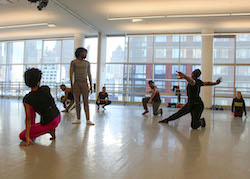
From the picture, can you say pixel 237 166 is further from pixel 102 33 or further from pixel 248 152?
pixel 102 33

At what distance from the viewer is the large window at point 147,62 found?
34.3 feet

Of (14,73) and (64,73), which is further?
(14,73)

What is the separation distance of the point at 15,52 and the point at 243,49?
529 inches

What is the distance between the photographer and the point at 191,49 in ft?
34.2

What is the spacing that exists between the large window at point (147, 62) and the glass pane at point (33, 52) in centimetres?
459

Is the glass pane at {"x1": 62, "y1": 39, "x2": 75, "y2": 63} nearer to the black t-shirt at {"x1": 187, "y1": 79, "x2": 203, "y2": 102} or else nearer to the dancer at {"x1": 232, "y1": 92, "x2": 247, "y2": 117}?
the dancer at {"x1": 232, "y1": 92, "x2": 247, "y2": 117}

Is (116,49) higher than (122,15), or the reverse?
(122,15)

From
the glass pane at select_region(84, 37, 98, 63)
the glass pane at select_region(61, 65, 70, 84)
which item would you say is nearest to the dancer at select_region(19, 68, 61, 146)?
the glass pane at select_region(84, 37, 98, 63)

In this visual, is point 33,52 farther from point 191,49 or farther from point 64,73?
point 191,49

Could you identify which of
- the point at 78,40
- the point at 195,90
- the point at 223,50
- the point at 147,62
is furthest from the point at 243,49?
the point at 78,40

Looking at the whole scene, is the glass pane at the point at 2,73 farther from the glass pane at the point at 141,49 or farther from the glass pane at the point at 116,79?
the glass pane at the point at 141,49

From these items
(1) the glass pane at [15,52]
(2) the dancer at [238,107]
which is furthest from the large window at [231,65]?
(1) the glass pane at [15,52]

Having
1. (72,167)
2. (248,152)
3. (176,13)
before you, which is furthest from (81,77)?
A: (176,13)

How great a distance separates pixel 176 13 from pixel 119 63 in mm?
4594
